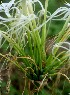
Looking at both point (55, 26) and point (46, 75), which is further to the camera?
point (55, 26)

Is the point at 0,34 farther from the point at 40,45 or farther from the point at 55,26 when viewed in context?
the point at 55,26

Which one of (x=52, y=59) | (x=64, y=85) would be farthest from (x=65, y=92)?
(x=52, y=59)

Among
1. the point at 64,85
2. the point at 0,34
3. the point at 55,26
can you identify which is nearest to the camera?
the point at 0,34

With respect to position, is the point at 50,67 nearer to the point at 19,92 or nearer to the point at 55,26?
the point at 19,92

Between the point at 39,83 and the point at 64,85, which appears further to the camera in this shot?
the point at 64,85

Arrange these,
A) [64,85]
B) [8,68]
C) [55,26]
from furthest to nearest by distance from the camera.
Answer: [55,26], [64,85], [8,68]

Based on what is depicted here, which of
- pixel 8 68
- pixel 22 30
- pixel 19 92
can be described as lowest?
pixel 19 92

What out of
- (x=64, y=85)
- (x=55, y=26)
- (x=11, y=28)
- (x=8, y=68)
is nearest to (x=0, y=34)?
(x=11, y=28)

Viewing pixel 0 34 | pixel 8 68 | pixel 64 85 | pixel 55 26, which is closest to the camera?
pixel 0 34

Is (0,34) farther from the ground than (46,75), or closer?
farther from the ground
